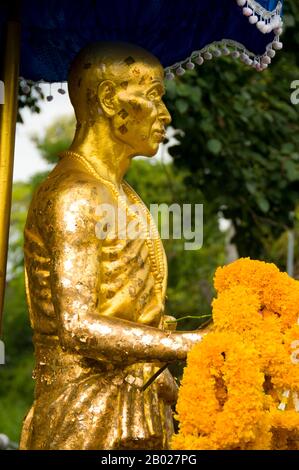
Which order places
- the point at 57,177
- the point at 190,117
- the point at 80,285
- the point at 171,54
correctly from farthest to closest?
the point at 190,117 < the point at 171,54 < the point at 57,177 < the point at 80,285

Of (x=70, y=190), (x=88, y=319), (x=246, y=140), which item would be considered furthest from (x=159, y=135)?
(x=246, y=140)

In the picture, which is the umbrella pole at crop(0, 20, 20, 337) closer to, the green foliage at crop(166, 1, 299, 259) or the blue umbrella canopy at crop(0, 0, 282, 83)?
the blue umbrella canopy at crop(0, 0, 282, 83)

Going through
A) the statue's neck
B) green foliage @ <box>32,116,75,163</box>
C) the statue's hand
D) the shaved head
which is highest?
green foliage @ <box>32,116,75,163</box>

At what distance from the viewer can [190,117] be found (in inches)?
351

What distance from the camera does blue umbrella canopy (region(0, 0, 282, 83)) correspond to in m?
4.79

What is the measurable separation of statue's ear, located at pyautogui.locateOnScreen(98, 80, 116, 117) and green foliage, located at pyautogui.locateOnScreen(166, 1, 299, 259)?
13.5 feet

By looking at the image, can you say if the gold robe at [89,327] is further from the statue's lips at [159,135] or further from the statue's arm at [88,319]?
the statue's lips at [159,135]

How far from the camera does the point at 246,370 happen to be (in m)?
3.95

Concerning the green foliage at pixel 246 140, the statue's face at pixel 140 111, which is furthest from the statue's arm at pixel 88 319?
the green foliage at pixel 246 140

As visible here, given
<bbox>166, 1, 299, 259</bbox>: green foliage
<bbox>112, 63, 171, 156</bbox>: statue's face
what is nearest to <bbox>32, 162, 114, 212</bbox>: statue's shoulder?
<bbox>112, 63, 171, 156</bbox>: statue's face

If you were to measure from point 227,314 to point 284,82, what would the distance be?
19.8 feet

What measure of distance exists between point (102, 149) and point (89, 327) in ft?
Result: 2.76

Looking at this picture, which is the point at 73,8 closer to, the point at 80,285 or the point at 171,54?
the point at 171,54
